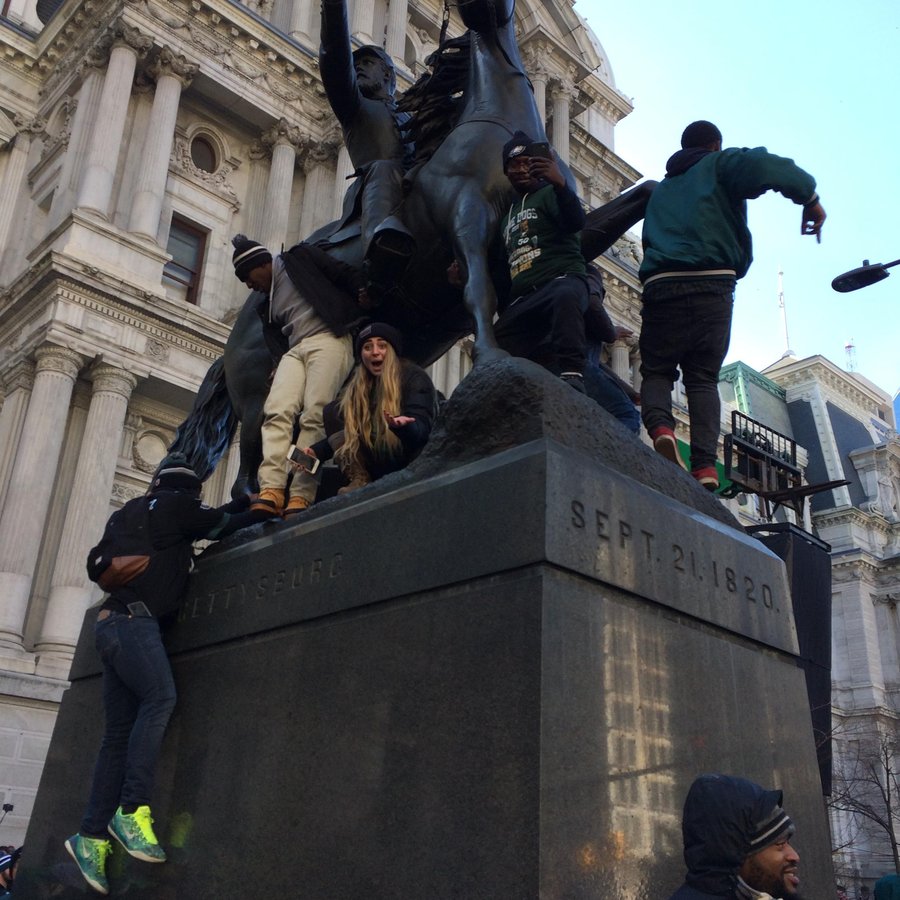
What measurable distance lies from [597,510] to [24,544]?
19193 millimetres

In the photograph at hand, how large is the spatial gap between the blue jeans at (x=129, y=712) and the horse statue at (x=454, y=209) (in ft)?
6.44

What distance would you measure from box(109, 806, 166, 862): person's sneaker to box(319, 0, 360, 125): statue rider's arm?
4.12 m

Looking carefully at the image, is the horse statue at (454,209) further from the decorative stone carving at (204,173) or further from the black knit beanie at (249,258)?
the decorative stone carving at (204,173)

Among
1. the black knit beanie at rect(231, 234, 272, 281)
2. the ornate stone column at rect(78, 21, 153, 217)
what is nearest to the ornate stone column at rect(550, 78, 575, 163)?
the ornate stone column at rect(78, 21, 153, 217)

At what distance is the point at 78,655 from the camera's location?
524 centimetres

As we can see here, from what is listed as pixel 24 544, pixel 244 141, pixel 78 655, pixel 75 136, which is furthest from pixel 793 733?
pixel 244 141

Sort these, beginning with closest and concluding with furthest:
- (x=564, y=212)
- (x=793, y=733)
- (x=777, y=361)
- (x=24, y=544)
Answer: (x=793, y=733) < (x=564, y=212) < (x=24, y=544) < (x=777, y=361)

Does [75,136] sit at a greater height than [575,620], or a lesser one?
greater

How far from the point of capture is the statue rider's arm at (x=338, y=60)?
5703mm

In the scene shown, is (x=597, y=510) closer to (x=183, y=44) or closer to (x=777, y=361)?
(x=183, y=44)

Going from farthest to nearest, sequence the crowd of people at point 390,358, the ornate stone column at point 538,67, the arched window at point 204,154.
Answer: the ornate stone column at point 538,67
the arched window at point 204,154
the crowd of people at point 390,358

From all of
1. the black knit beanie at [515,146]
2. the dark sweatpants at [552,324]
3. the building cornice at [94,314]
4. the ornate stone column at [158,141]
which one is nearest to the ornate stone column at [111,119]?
the ornate stone column at [158,141]

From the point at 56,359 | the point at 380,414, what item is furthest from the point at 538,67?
the point at 380,414

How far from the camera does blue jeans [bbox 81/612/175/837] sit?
3.93 metres
